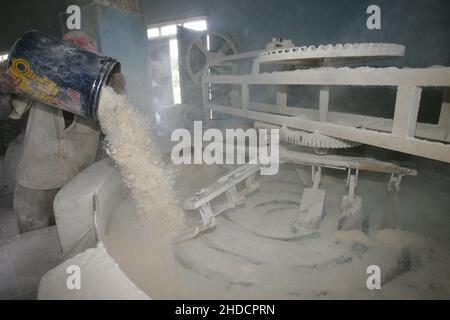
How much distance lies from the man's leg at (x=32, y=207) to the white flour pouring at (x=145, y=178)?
2.53ft

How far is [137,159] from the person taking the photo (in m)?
2.14

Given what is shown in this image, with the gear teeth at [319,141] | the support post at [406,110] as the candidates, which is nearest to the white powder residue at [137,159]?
the gear teeth at [319,141]

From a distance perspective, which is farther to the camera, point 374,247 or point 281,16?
point 281,16

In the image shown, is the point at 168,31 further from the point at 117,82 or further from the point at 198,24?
the point at 117,82

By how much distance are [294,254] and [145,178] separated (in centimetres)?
129

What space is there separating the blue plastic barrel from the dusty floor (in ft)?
3.50

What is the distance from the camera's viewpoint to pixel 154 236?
2232 mm

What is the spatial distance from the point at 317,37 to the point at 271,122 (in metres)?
3.43

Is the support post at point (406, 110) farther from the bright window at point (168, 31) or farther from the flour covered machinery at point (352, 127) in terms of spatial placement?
the bright window at point (168, 31)

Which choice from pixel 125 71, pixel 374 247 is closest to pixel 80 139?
pixel 125 71

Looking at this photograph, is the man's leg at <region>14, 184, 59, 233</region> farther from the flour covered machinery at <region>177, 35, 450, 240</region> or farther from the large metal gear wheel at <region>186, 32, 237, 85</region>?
the large metal gear wheel at <region>186, 32, 237, 85</region>

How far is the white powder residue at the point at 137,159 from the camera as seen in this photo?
1.93 meters

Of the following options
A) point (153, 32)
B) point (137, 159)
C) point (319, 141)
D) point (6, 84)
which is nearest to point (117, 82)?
point (137, 159)

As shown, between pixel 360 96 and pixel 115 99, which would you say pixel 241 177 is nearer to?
pixel 115 99
